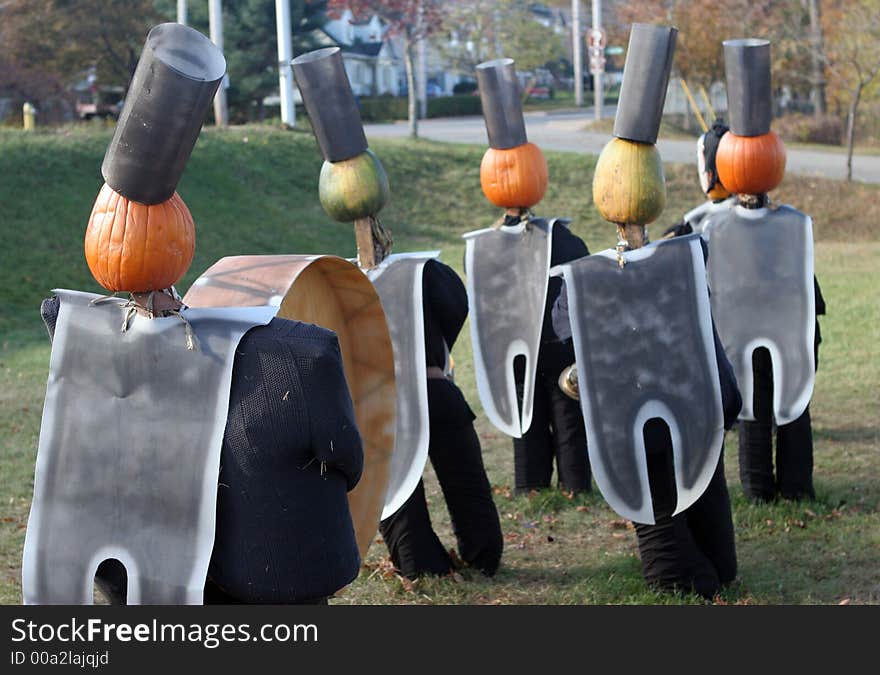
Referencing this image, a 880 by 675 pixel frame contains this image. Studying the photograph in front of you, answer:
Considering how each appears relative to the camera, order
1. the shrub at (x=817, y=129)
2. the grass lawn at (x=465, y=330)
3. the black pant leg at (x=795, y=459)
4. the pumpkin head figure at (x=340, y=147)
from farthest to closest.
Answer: the shrub at (x=817, y=129) < the black pant leg at (x=795, y=459) < the grass lawn at (x=465, y=330) < the pumpkin head figure at (x=340, y=147)

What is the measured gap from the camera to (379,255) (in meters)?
5.43

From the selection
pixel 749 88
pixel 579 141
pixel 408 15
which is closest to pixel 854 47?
pixel 579 141

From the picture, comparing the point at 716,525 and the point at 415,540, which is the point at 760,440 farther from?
the point at 415,540

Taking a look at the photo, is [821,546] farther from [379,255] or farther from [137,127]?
[137,127]

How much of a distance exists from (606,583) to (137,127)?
10.7 feet

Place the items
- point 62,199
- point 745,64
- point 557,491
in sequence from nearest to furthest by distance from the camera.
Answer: point 745,64 → point 557,491 → point 62,199

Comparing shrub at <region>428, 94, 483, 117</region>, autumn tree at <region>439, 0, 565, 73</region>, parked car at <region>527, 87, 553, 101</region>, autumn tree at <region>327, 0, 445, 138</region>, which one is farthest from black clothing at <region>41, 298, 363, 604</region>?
parked car at <region>527, 87, 553, 101</region>

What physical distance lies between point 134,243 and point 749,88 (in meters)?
4.10

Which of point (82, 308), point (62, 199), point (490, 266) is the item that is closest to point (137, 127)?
point (82, 308)

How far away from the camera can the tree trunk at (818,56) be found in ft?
80.4

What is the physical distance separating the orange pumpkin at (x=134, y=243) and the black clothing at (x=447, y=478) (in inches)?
85.2

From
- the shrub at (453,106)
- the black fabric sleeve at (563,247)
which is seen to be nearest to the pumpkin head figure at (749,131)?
the black fabric sleeve at (563,247)

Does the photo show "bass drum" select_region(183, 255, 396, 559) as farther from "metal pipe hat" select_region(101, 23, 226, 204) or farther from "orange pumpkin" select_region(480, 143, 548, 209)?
"orange pumpkin" select_region(480, 143, 548, 209)

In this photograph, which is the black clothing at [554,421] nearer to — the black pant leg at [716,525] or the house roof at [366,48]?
the black pant leg at [716,525]
